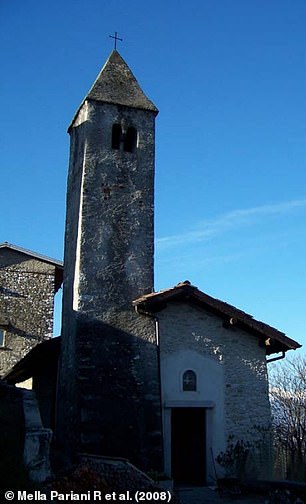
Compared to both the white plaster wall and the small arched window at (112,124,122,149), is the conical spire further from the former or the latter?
the white plaster wall

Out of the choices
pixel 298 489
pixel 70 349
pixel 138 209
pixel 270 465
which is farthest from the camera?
pixel 138 209

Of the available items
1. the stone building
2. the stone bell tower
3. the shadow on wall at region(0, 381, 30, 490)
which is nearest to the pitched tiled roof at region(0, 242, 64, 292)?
the stone building

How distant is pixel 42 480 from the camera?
306 inches

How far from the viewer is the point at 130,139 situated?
53.7ft

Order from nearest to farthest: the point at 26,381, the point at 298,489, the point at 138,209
Result: the point at 298,489, the point at 138,209, the point at 26,381

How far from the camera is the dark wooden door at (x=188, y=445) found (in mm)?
14188

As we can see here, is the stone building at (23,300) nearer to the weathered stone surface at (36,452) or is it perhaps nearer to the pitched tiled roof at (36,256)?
the pitched tiled roof at (36,256)

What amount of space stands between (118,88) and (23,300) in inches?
433

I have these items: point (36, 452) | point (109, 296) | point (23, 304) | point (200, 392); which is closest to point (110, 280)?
point (109, 296)

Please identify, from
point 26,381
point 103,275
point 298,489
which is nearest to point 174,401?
point 103,275

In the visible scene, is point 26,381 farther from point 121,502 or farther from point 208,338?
point 121,502

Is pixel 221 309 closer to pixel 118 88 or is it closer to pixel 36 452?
pixel 118 88

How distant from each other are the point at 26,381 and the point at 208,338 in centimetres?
801

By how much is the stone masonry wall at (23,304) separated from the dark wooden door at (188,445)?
1021 cm
